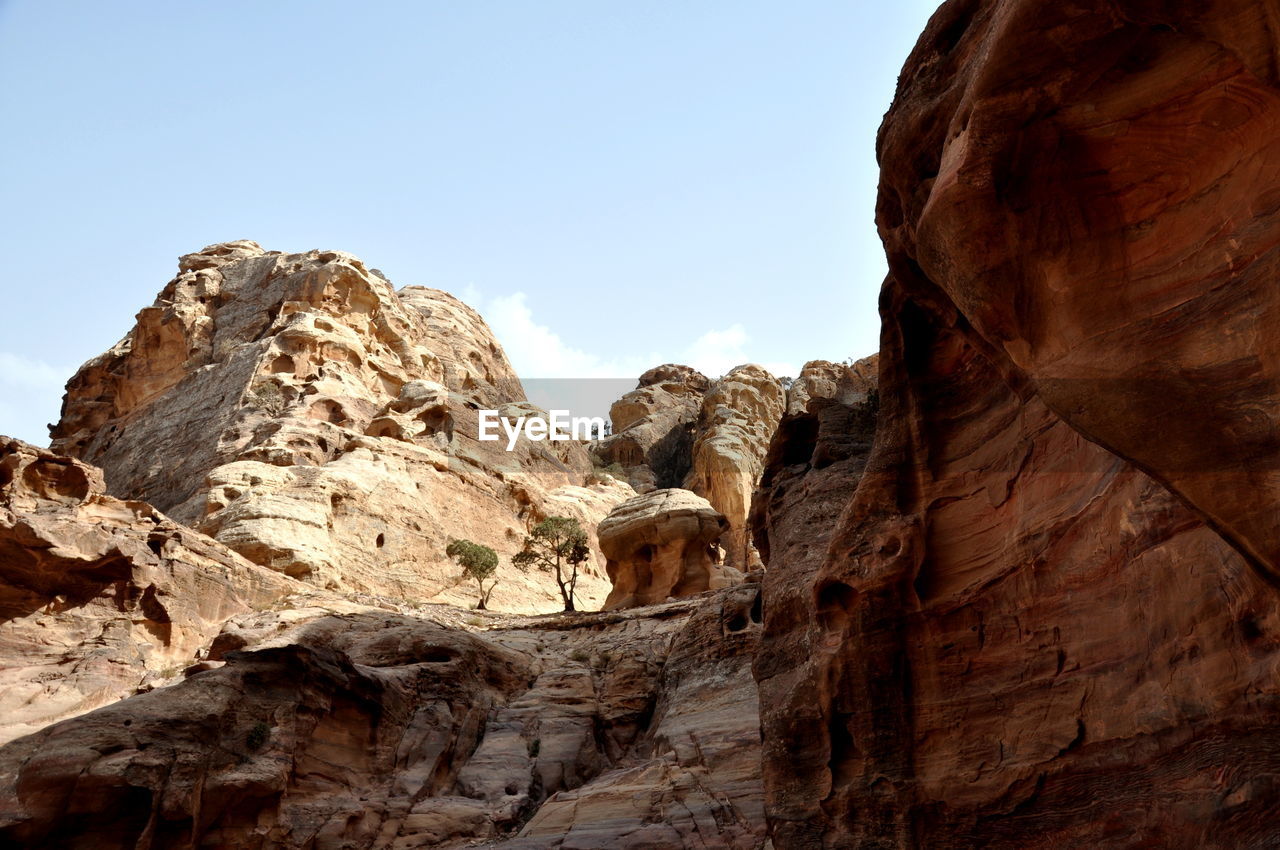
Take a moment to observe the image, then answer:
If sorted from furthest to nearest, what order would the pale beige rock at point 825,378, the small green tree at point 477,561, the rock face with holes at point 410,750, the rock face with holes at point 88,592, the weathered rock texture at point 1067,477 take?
the pale beige rock at point 825,378
the small green tree at point 477,561
the rock face with holes at point 88,592
the rock face with holes at point 410,750
the weathered rock texture at point 1067,477

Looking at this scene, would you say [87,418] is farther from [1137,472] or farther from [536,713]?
[1137,472]

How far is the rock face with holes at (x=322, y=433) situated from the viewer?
4038 cm

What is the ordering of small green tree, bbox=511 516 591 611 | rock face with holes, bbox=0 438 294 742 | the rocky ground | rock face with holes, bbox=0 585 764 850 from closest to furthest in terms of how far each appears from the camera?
the rocky ground, rock face with holes, bbox=0 585 764 850, rock face with holes, bbox=0 438 294 742, small green tree, bbox=511 516 591 611

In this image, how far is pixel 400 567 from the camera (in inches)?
1631

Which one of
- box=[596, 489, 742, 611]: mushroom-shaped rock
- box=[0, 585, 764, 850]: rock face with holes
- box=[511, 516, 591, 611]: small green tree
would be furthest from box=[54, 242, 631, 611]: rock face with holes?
box=[0, 585, 764, 850]: rock face with holes

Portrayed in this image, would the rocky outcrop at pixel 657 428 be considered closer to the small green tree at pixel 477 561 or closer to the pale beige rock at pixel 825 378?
the pale beige rock at pixel 825 378

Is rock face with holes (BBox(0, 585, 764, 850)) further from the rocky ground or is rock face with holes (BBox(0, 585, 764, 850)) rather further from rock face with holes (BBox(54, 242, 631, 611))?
rock face with holes (BBox(54, 242, 631, 611))

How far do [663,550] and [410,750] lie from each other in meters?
Result: 16.4

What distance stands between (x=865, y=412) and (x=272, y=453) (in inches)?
1336

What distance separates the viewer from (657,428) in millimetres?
78312

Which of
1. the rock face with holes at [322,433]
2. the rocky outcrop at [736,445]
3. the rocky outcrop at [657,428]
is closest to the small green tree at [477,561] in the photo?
the rock face with holes at [322,433]

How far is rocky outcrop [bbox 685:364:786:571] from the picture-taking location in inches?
2244

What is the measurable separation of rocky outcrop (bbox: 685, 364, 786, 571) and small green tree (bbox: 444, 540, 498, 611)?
14.2 meters

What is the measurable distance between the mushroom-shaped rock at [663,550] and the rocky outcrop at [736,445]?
47.3 ft
